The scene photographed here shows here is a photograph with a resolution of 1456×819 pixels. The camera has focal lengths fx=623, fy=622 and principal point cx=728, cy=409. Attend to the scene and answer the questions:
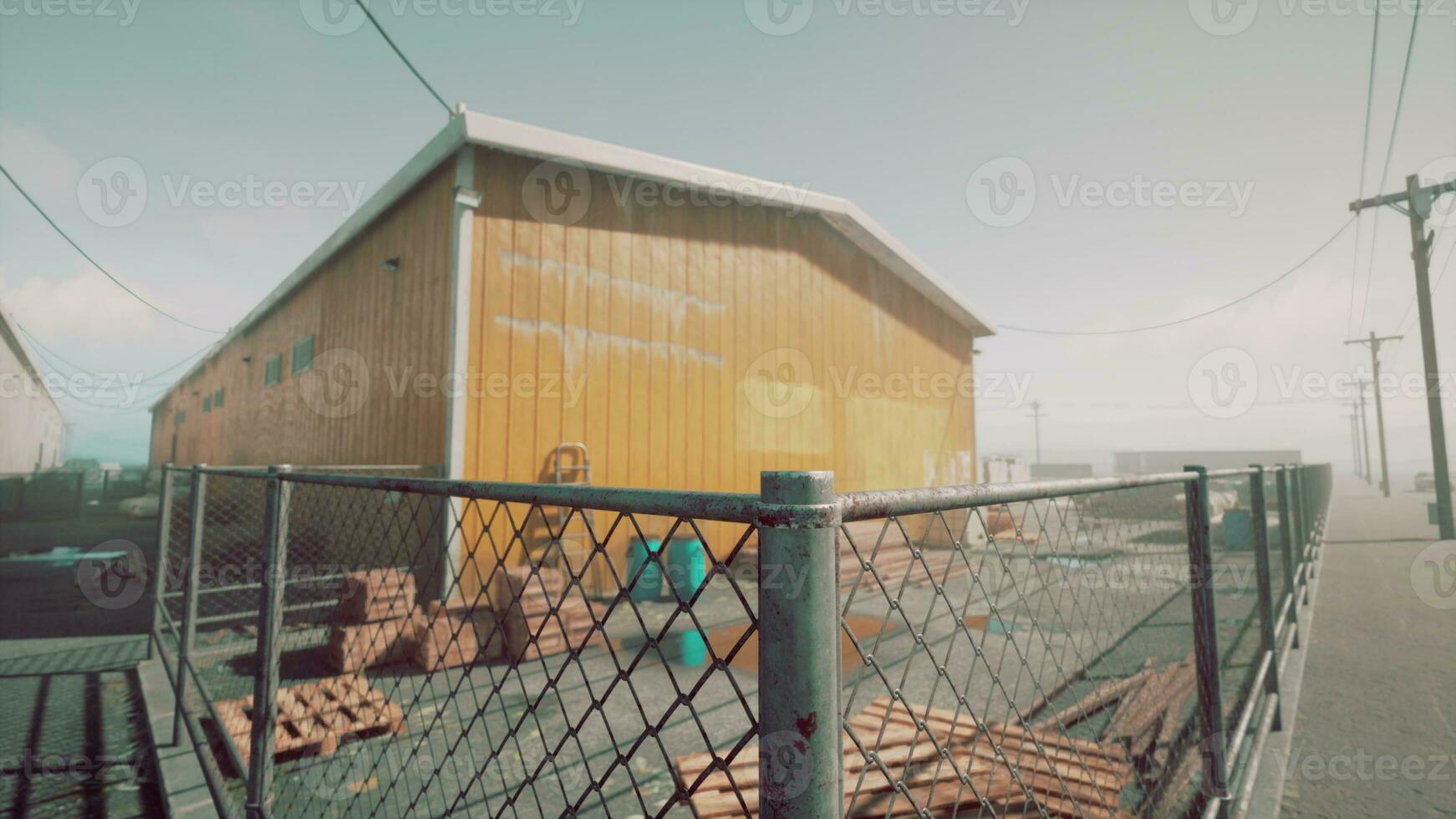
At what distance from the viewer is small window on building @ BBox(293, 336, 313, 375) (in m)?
11.5

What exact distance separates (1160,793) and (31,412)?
43718 millimetres

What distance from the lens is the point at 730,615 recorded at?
7637 mm

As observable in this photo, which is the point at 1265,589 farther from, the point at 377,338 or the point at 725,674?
the point at 377,338

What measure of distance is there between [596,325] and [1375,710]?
8.01 m

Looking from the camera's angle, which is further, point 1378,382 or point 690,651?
point 1378,382

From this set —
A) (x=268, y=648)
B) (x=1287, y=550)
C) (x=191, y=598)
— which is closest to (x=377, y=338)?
(x=191, y=598)

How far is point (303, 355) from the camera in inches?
468

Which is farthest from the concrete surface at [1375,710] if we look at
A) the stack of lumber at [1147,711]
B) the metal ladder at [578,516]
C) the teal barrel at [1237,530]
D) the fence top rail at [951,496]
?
the metal ladder at [578,516]

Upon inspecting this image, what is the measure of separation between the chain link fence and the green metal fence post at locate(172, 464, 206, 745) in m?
0.02

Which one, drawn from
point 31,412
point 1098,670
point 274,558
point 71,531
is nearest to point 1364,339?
point 1098,670

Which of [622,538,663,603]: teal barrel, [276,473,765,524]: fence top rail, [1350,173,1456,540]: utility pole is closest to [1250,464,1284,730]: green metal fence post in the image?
[276,473,765,524]: fence top rail

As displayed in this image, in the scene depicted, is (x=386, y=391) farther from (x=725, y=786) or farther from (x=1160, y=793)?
(x=1160, y=793)

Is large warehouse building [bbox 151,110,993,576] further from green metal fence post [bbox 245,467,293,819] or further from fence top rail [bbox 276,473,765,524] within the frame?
fence top rail [bbox 276,473,765,524]

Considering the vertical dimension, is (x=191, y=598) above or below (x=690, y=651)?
above
